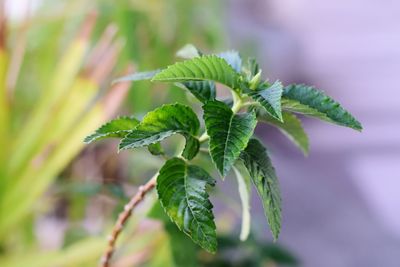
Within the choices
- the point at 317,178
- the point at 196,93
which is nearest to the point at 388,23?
the point at 317,178

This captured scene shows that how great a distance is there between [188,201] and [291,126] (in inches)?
6.0

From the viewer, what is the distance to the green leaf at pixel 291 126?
0.49 meters

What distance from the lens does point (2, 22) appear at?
86 centimetres

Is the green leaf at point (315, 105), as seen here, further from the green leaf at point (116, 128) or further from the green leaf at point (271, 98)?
the green leaf at point (116, 128)

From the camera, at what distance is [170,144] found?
1.25 metres

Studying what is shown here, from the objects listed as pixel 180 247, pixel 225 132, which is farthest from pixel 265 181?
pixel 180 247

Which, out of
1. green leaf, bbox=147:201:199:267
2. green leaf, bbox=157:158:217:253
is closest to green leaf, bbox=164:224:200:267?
green leaf, bbox=147:201:199:267

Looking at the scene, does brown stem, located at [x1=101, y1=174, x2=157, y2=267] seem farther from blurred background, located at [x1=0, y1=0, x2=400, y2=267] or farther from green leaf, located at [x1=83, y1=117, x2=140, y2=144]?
blurred background, located at [x1=0, y1=0, x2=400, y2=267]

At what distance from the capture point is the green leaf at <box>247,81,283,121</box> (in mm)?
375

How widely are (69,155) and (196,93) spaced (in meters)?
0.48

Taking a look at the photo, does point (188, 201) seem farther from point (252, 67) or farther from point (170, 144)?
point (170, 144)

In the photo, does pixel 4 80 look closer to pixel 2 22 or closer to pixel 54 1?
pixel 2 22

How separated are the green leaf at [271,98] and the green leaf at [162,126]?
0.06 meters

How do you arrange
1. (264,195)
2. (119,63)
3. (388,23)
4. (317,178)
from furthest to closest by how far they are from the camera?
(388,23) → (317,178) → (119,63) → (264,195)
